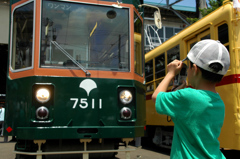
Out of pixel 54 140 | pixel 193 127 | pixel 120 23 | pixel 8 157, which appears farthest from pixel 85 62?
pixel 8 157

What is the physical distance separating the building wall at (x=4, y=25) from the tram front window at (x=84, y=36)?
9245 millimetres

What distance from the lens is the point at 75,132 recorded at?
14.2 feet

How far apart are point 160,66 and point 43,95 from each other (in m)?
4.92

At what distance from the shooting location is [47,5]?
4.72 metres

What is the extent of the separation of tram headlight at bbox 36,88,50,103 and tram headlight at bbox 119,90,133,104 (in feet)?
3.91

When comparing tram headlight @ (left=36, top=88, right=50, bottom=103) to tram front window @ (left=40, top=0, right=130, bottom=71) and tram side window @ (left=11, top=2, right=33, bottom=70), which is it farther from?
tram side window @ (left=11, top=2, right=33, bottom=70)

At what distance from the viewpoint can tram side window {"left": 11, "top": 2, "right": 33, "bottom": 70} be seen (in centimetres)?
471

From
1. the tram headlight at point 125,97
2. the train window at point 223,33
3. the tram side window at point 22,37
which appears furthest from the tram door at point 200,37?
the tram side window at point 22,37

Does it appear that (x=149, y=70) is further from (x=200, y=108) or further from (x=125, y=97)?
(x=200, y=108)

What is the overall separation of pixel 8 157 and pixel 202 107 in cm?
682

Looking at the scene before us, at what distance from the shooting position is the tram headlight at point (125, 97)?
15.5 ft

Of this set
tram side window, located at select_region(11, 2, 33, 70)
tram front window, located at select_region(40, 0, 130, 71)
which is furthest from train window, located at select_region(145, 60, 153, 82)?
tram side window, located at select_region(11, 2, 33, 70)

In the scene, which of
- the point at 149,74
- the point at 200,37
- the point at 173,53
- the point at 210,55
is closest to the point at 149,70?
the point at 149,74

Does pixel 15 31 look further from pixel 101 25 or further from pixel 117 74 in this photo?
pixel 117 74
